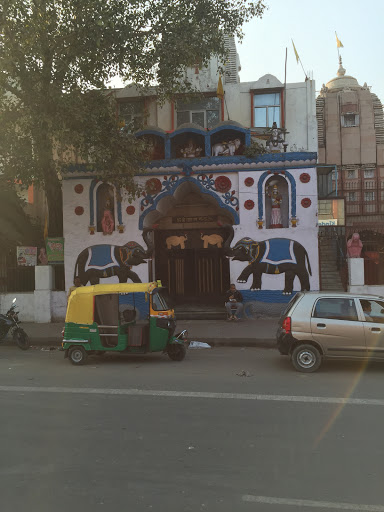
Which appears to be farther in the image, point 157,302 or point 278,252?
point 278,252

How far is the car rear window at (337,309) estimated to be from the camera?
938 cm

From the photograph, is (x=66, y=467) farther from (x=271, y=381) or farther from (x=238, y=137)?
(x=238, y=137)

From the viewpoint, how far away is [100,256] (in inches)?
712

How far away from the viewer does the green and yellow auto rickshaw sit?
34.1ft

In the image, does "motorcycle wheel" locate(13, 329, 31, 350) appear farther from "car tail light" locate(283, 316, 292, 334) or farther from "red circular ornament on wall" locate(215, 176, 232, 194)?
"red circular ornament on wall" locate(215, 176, 232, 194)

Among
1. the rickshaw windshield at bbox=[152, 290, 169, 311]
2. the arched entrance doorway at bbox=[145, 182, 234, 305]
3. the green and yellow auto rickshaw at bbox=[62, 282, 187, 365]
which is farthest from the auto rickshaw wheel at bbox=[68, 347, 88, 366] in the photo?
the arched entrance doorway at bbox=[145, 182, 234, 305]

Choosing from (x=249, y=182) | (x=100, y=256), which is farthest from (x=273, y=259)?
(x=100, y=256)

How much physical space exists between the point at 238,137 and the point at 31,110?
7.43 meters

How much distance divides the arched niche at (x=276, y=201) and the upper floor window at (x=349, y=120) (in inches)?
456

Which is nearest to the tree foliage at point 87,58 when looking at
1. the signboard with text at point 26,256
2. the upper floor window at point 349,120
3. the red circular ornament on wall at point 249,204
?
the signboard with text at point 26,256

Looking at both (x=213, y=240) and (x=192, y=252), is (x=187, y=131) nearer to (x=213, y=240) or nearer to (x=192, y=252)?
(x=213, y=240)

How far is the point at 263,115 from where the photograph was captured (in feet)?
68.3

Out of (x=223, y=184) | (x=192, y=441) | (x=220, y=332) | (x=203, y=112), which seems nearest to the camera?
(x=192, y=441)

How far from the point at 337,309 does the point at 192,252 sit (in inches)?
436
